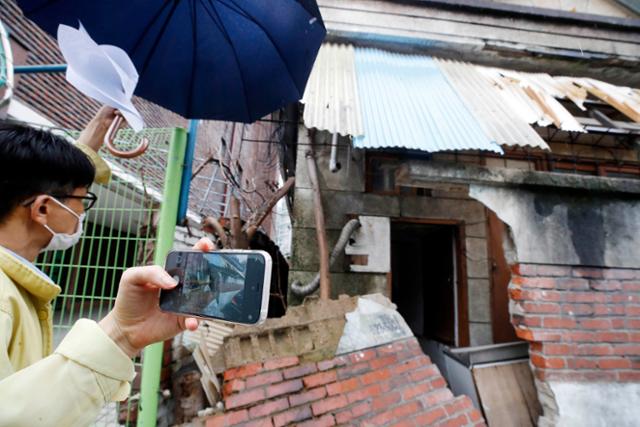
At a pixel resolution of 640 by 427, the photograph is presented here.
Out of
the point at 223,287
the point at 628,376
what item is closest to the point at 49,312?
the point at 223,287

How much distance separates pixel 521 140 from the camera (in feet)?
9.95

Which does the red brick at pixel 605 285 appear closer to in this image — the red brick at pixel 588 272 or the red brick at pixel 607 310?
the red brick at pixel 588 272

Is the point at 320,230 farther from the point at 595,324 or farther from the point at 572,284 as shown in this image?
the point at 595,324

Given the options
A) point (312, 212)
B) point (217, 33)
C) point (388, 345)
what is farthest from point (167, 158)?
point (388, 345)

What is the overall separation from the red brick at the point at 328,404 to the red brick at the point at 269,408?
20 centimetres

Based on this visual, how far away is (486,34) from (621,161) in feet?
9.11

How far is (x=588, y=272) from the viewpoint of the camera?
2826 millimetres

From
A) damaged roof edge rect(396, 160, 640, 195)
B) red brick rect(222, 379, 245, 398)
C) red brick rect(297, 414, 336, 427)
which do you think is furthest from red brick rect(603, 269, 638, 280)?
red brick rect(222, 379, 245, 398)

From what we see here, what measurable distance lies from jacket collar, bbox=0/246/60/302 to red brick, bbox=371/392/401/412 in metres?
2.04

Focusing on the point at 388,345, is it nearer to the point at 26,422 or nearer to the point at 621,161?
the point at 26,422

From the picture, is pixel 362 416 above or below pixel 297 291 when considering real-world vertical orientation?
below

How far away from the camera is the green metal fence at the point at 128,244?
2.19m

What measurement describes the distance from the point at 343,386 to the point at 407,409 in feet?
1.67

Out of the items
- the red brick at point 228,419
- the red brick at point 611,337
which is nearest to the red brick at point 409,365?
the red brick at point 228,419
